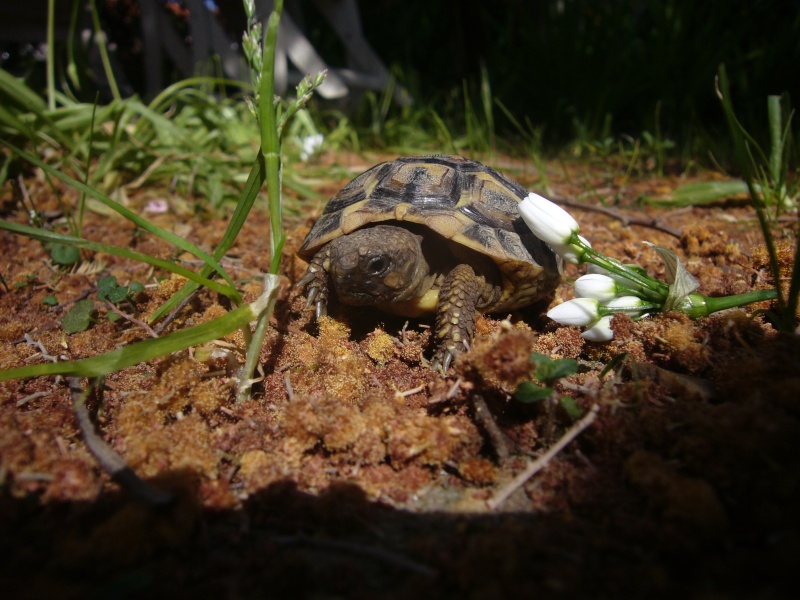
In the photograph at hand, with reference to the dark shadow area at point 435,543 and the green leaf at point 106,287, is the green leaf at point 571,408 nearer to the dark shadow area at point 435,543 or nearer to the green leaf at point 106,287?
the dark shadow area at point 435,543

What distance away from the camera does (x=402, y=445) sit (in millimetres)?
1223

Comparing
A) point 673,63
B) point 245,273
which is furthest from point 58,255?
point 673,63

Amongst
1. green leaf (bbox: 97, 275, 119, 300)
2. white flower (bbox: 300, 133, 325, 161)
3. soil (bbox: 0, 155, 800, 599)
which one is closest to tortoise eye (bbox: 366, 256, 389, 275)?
soil (bbox: 0, 155, 800, 599)

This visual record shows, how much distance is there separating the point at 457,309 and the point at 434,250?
16.7 inches

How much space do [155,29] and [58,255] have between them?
3558 millimetres

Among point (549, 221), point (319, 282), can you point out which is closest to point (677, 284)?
point (549, 221)

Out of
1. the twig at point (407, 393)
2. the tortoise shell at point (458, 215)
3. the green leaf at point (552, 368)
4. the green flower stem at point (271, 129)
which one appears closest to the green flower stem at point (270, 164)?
the green flower stem at point (271, 129)

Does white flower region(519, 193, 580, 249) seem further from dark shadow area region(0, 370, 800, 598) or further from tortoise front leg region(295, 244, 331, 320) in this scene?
tortoise front leg region(295, 244, 331, 320)

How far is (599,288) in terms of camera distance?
1.52 m

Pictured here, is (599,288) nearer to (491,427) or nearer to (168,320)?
(491,427)

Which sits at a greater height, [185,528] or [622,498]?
[185,528]

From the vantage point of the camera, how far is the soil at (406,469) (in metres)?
0.87

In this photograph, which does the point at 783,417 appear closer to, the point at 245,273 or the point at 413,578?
the point at 413,578

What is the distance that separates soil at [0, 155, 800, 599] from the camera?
87cm
